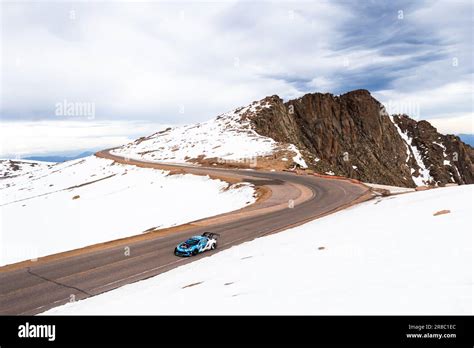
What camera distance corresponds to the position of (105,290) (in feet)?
46.2

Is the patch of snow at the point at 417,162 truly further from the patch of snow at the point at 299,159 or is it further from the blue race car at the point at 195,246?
the blue race car at the point at 195,246

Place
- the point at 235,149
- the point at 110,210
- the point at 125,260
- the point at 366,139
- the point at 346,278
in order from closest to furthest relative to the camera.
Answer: the point at 346,278 < the point at 125,260 < the point at 110,210 < the point at 235,149 < the point at 366,139

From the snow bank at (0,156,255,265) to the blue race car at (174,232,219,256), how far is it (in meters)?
12.1

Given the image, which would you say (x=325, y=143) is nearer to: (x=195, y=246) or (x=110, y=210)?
(x=110, y=210)

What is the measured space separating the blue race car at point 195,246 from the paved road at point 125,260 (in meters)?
0.45

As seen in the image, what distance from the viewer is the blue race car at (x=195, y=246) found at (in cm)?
1875

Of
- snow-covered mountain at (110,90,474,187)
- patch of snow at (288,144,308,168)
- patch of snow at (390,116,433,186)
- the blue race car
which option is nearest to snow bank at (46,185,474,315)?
the blue race car

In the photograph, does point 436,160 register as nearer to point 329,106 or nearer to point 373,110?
point 373,110

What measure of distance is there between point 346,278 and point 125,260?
45.8ft

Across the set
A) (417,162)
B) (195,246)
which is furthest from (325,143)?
(195,246)

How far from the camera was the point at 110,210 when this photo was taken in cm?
4194

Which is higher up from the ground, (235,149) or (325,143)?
(325,143)
